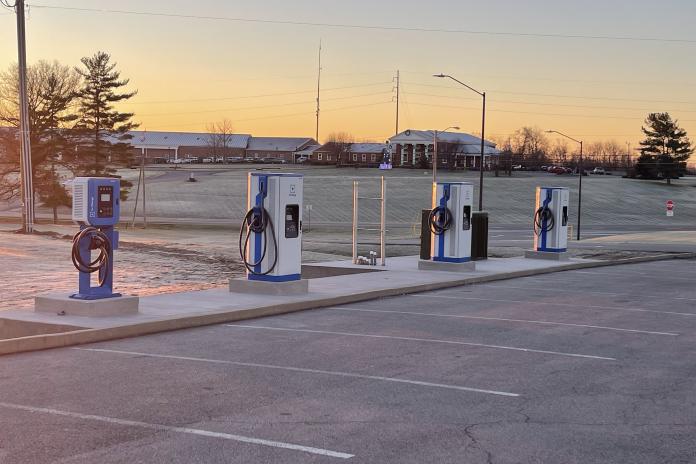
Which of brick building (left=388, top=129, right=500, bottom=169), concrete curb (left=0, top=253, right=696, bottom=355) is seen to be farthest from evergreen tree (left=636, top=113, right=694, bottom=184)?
concrete curb (left=0, top=253, right=696, bottom=355)

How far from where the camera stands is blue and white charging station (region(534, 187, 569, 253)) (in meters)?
26.0

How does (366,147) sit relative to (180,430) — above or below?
above

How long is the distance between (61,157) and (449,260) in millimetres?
54893

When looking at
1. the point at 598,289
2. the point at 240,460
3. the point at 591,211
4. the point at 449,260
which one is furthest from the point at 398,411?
the point at 591,211

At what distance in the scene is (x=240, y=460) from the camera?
5637 millimetres

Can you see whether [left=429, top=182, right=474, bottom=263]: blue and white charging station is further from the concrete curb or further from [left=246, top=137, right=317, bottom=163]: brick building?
[left=246, top=137, right=317, bottom=163]: brick building

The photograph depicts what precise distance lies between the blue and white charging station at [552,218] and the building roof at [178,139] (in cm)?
17128

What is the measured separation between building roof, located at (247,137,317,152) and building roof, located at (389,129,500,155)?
36.7 meters

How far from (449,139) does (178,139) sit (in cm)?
6614

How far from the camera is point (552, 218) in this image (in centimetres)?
2598

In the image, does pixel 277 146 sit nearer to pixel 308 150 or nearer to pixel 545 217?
pixel 308 150

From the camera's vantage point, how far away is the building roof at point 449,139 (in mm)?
156000

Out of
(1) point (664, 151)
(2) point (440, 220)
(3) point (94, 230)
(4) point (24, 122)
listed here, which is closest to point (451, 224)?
(2) point (440, 220)

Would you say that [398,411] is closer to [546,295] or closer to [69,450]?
[69,450]
